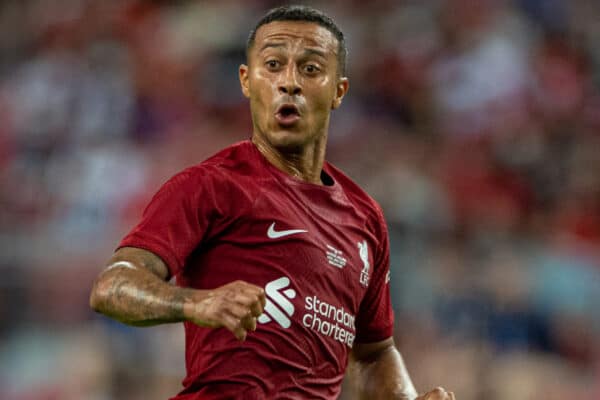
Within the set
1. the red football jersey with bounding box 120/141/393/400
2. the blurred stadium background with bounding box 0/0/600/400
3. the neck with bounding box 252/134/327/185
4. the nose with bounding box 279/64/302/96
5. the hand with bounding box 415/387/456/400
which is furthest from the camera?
the blurred stadium background with bounding box 0/0/600/400

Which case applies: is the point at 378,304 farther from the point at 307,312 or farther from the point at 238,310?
the point at 238,310

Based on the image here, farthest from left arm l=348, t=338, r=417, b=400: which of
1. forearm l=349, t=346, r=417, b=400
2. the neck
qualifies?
the neck

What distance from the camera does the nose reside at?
3.70 meters

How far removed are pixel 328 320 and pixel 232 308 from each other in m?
0.89

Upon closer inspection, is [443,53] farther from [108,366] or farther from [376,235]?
[376,235]

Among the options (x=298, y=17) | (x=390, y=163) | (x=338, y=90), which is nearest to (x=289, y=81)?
(x=298, y=17)

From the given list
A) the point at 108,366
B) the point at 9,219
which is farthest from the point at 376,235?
the point at 9,219

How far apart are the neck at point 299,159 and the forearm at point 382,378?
802 mm

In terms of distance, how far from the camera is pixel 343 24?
9.72 m

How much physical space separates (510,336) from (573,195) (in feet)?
4.91

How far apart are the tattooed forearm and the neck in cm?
84

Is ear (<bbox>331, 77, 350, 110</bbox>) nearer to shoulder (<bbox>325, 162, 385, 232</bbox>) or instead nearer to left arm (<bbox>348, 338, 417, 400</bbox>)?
shoulder (<bbox>325, 162, 385, 232</bbox>)

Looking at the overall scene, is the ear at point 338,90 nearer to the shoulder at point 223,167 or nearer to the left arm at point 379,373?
the shoulder at point 223,167

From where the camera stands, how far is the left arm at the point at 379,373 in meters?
4.15
